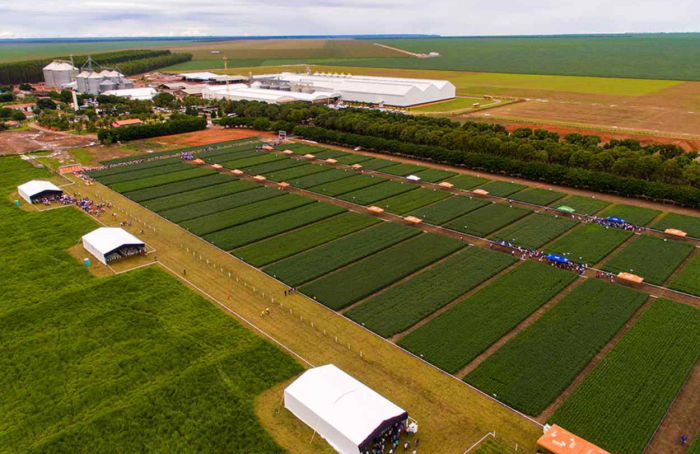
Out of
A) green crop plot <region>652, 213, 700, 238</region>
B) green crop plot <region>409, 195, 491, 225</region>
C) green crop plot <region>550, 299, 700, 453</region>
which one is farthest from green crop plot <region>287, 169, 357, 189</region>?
green crop plot <region>550, 299, 700, 453</region>

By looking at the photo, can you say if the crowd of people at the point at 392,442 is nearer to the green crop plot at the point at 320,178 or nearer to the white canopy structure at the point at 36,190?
the green crop plot at the point at 320,178

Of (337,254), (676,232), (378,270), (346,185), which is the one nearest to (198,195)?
(346,185)

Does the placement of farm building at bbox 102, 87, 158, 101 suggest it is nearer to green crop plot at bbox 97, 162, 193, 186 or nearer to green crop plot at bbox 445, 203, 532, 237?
green crop plot at bbox 97, 162, 193, 186

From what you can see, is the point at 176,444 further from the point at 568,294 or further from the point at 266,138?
the point at 266,138

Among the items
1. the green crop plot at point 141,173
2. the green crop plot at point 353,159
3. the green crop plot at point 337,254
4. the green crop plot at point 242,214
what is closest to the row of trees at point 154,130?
the green crop plot at point 141,173

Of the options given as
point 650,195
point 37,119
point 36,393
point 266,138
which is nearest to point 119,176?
point 266,138

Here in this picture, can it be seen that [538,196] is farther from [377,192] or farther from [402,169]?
[377,192]
